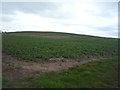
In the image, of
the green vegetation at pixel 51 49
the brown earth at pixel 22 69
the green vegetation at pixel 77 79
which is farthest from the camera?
the green vegetation at pixel 51 49

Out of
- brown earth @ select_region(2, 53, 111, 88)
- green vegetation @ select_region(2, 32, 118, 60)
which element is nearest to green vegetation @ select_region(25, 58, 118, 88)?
brown earth @ select_region(2, 53, 111, 88)

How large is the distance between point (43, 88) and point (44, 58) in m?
9.32

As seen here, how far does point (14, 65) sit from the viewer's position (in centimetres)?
1702

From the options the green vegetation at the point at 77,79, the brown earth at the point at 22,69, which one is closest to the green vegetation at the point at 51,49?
the brown earth at the point at 22,69

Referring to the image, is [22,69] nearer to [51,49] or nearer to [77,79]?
[77,79]

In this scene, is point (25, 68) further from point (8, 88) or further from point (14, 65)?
point (8, 88)

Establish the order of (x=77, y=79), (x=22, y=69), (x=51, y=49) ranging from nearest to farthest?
(x=77, y=79), (x=22, y=69), (x=51, y=49)

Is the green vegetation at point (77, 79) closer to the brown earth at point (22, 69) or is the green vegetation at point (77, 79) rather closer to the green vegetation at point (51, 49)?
the brown earth at point (22, 69)

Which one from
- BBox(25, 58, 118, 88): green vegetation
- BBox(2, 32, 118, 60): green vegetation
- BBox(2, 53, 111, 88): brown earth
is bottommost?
BBox(25, 58, 118, 88): green vegetation

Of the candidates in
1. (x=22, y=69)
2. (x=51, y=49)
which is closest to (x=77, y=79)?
(x=22, y=69)

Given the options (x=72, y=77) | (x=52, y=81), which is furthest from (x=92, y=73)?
(x=52, y=81)

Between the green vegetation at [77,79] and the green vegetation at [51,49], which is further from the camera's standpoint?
the green vegetation at [51,49]

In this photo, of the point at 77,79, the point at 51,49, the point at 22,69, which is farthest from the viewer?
the point at 51,49

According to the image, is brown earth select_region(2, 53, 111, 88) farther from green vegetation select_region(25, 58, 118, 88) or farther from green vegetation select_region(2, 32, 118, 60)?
green vegetation select_region(2, 32, 118, 60)
